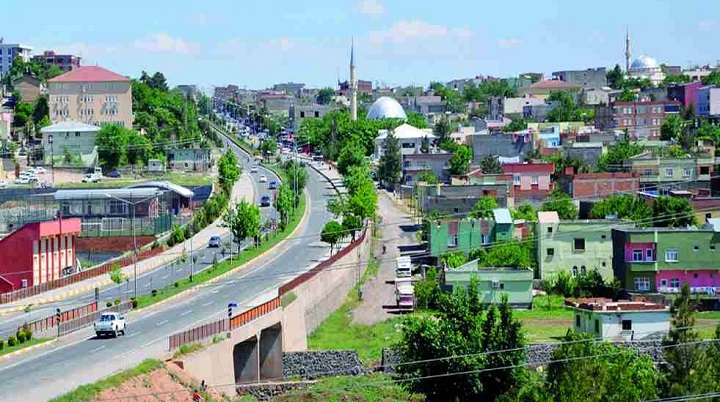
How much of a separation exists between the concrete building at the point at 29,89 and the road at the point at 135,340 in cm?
5826

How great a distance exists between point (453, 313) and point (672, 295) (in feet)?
46.3

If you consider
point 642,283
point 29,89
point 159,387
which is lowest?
point 159,387

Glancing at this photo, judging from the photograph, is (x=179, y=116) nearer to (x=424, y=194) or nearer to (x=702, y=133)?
(x=702, y=133)

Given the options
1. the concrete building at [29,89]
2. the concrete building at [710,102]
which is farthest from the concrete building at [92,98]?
the concrete building at [710,102]

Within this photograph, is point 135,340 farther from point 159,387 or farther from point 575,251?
point 575,251

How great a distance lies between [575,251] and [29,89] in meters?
66.9

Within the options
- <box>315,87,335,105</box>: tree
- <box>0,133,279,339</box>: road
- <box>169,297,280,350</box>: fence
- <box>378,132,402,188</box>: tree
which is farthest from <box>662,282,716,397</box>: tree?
<box>315,87,335,105</box>: tree

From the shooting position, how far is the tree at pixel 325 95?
15856 cm

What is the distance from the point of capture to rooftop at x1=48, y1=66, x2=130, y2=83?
326 ft

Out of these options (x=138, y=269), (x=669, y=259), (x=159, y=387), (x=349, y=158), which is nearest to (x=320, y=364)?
(x=159, y=387)

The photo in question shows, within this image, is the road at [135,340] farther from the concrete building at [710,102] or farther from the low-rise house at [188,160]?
the concrete building at [710,102]

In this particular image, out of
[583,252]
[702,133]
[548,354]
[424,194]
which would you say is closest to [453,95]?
[702,133]

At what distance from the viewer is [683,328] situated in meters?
34.8

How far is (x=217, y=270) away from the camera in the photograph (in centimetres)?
4678
